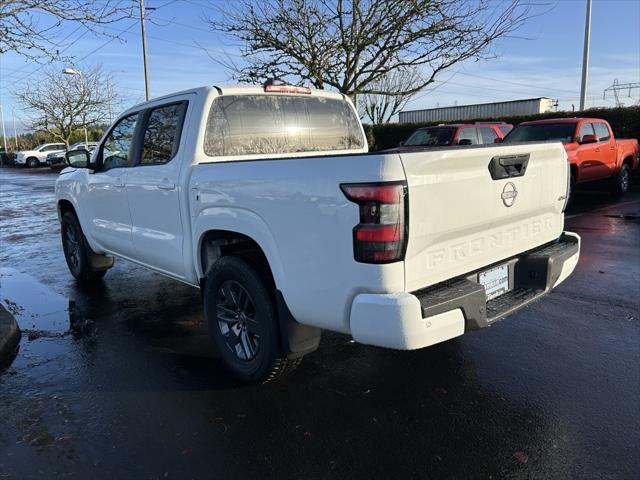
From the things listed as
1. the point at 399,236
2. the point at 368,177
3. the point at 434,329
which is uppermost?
the point at 368,177

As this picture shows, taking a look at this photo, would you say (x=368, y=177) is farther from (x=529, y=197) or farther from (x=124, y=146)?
(x=124, y=146)

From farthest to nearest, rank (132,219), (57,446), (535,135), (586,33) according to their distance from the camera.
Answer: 1. (586,33)
2. (535,135)
3. (132,219)
4. (57,446)

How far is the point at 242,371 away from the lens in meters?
3.62

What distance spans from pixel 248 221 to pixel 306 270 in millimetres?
584

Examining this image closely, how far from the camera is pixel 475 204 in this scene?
3029 mm

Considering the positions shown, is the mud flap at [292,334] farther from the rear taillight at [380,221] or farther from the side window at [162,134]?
the side window at [162,134]

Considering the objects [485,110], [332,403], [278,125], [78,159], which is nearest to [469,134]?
[278,125]

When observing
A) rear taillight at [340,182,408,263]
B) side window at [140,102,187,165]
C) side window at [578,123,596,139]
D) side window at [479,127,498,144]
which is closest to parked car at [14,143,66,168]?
side window at [479,127,498,144]

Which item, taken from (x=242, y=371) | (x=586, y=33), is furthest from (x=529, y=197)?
(x=586, y=33)

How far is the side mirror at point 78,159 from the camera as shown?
5.54 metres

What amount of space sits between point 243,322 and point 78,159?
311 centimetres

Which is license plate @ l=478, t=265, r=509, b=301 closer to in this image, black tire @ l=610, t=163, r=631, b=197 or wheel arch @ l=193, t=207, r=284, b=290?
wheel arch @ l=193, t=207, r=284, b=290

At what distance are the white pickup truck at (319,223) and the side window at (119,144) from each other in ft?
0.10

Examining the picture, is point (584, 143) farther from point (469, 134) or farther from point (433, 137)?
point (433, 137)
